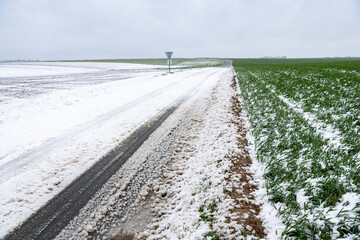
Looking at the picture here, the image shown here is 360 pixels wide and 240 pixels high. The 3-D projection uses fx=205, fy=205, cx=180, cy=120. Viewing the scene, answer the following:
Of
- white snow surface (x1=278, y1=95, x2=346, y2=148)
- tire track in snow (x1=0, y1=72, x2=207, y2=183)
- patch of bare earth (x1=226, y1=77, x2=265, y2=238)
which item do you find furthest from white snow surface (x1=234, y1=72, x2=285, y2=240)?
tire track in snow (x1=0, y1=72, x2=207, y2=183)

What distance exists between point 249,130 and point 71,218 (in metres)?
5.23

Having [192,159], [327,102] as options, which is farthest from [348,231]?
[327,102]

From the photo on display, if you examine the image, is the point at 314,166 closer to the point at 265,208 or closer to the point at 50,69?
the point at 265,208

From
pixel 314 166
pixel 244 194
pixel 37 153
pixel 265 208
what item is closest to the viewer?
pixel 265 208

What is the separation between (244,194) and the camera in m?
3.46

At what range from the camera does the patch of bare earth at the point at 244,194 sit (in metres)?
2.75

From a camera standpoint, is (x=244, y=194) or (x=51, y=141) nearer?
(x=244, y=194)

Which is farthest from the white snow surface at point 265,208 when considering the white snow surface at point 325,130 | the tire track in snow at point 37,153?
the tire track in snow at point 37,153

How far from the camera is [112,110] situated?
9.20 meters

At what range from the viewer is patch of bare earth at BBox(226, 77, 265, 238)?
2.75m

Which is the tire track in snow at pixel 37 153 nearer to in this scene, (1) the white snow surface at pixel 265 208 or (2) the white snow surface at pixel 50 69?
(1) the white snow surface at pixel 265 208

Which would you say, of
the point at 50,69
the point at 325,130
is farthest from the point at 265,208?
the point at 50,69

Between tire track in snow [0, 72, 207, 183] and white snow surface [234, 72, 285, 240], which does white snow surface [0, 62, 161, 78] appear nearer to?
tire track in snow [0, 72, 207, 183]

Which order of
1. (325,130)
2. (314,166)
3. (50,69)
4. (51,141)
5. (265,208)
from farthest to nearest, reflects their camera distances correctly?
(50,69)
(51,141)
(325,130)
(314,166)
(265,208)
